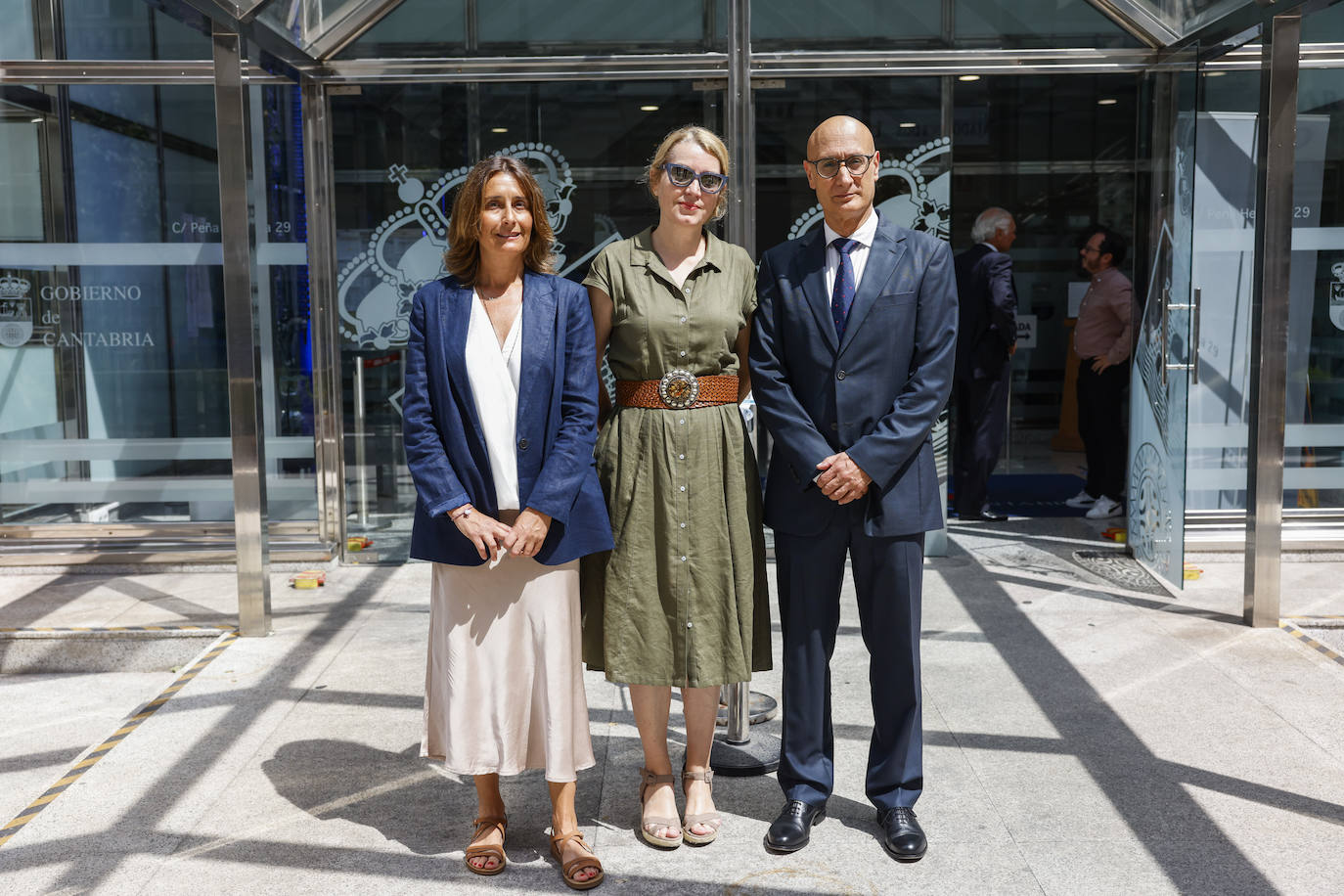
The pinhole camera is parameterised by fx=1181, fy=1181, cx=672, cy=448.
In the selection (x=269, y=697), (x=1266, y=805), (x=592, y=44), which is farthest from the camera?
(x=592, y=44)

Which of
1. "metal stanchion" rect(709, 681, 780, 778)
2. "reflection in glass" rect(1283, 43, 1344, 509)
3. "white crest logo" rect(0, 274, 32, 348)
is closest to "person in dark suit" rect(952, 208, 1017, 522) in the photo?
"reflection in glass" rect(1283, 43, 1344, 509)

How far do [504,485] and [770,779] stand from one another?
1300 millimetres

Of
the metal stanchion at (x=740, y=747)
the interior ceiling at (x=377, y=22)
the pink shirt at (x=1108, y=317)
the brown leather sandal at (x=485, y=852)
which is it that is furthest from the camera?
the pink shirt at (x=1108, y=317)

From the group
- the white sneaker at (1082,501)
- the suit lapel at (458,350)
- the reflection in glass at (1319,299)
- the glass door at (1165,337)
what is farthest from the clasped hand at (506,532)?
the white sneaker at (1082,501)

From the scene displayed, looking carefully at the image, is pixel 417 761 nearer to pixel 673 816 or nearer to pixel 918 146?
pixel 673 816

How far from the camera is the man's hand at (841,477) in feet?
9.56

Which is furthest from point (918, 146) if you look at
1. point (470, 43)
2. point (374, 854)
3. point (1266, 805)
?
point (374, 854)

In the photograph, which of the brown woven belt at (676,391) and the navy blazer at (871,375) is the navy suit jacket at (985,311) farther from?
the brown woven belt at (676,391)

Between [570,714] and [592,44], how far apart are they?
4182 millimetres

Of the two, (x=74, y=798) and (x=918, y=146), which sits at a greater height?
(x=918, y=146)

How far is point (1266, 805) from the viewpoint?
10.7 ft

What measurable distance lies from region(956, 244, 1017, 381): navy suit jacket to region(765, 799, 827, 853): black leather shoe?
14.7 ft

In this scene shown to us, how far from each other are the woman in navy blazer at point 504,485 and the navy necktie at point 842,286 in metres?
0.63

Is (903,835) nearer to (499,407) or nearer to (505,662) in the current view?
(505,662)
